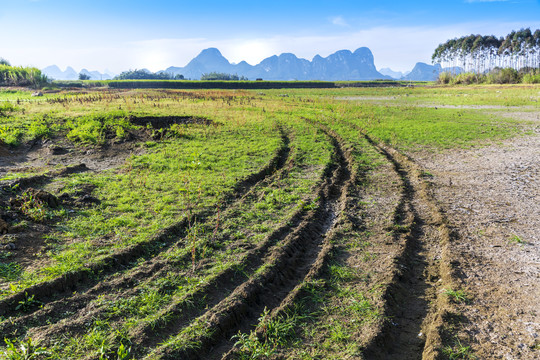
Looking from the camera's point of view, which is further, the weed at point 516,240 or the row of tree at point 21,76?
the row of tree at point 21,76

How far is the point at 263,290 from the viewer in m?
4.91

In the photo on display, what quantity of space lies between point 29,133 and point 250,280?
14.0 m

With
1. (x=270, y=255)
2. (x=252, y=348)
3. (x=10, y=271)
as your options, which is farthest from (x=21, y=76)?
(x=252, y=348)

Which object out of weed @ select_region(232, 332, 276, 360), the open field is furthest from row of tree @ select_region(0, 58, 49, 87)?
weed @ select_region(232, 332, 276, 360)

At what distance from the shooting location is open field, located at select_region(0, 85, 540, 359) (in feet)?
13.2

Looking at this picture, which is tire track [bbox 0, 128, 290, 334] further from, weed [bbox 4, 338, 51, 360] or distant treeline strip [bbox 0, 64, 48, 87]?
distant treeline strip [bbox 0, 64, 48, 87]

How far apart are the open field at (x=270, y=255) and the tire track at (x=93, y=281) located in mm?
Answer: 22

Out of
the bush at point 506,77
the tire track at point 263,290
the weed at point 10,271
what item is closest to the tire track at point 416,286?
the tire track at point 263,290

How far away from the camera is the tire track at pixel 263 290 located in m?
3.91

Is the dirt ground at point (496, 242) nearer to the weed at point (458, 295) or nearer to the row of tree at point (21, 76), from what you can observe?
the weed at point (458, 295)

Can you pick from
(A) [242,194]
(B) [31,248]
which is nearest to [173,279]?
(B) [31,248]

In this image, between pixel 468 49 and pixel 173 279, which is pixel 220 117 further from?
pixel 468 49

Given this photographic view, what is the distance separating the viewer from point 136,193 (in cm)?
862

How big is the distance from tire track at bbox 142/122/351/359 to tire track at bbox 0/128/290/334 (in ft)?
4.63
